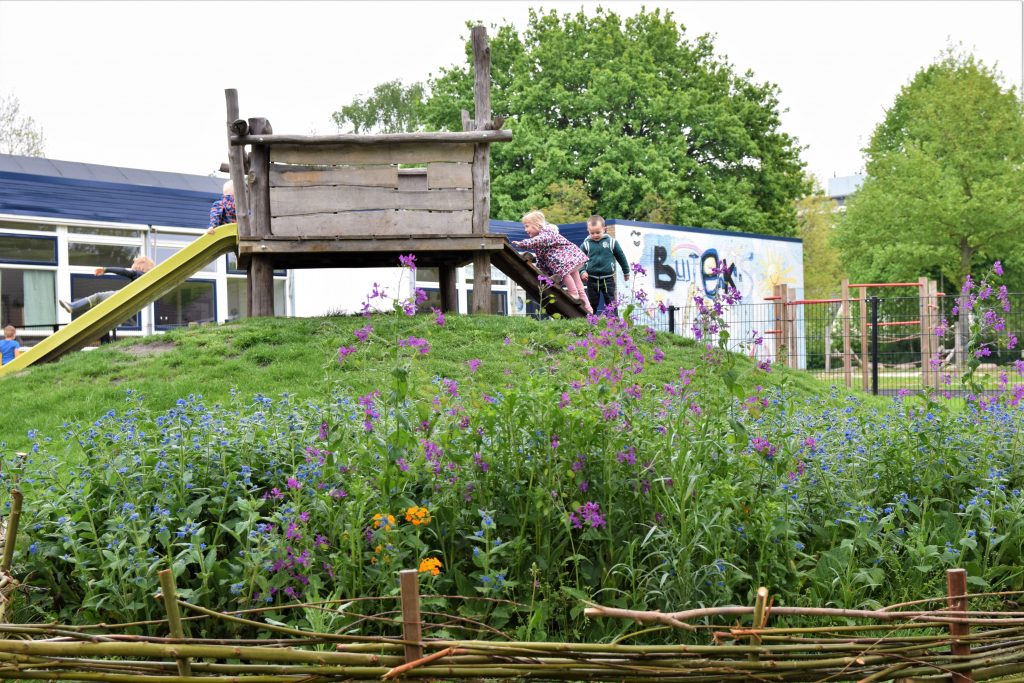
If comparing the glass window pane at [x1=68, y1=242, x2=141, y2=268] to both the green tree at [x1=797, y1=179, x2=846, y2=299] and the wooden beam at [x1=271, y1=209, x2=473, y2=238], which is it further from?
the green tree at [x1=797, y1=179, x2=846, y2=299]

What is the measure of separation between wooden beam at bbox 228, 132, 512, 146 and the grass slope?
186 centimetres

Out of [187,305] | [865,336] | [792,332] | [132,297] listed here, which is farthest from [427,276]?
[132,297]

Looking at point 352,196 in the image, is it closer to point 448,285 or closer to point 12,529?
point 448,285

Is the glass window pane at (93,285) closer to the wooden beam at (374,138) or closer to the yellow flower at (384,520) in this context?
the wooden beam at (374,138)

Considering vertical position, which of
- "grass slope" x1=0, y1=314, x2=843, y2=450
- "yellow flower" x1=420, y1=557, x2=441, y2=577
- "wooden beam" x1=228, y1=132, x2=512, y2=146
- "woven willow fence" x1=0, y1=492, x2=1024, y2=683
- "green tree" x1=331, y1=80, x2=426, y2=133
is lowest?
"woven willow fence" x1=0, y1=492, x2=1024, y2=683

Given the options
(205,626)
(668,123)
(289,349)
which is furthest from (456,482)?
(668,123)

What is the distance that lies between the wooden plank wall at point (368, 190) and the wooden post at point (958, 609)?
26.9 feet

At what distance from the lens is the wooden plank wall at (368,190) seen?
1047cm

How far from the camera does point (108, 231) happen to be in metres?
18.8

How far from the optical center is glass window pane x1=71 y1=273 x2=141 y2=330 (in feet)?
59.8

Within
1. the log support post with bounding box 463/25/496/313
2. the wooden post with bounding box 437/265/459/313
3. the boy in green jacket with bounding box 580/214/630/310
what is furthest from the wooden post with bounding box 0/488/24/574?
the boy in green jacket with bounding box 580/214/630/310

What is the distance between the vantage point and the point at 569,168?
3559cm

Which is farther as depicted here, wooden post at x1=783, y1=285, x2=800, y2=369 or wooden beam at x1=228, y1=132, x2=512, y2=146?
wooden post at x1=783, y1=285, x2=800, y2=369

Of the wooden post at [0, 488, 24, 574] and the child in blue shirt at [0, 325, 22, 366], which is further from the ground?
the child in blue shirt at [0, 325, 22, 366]
